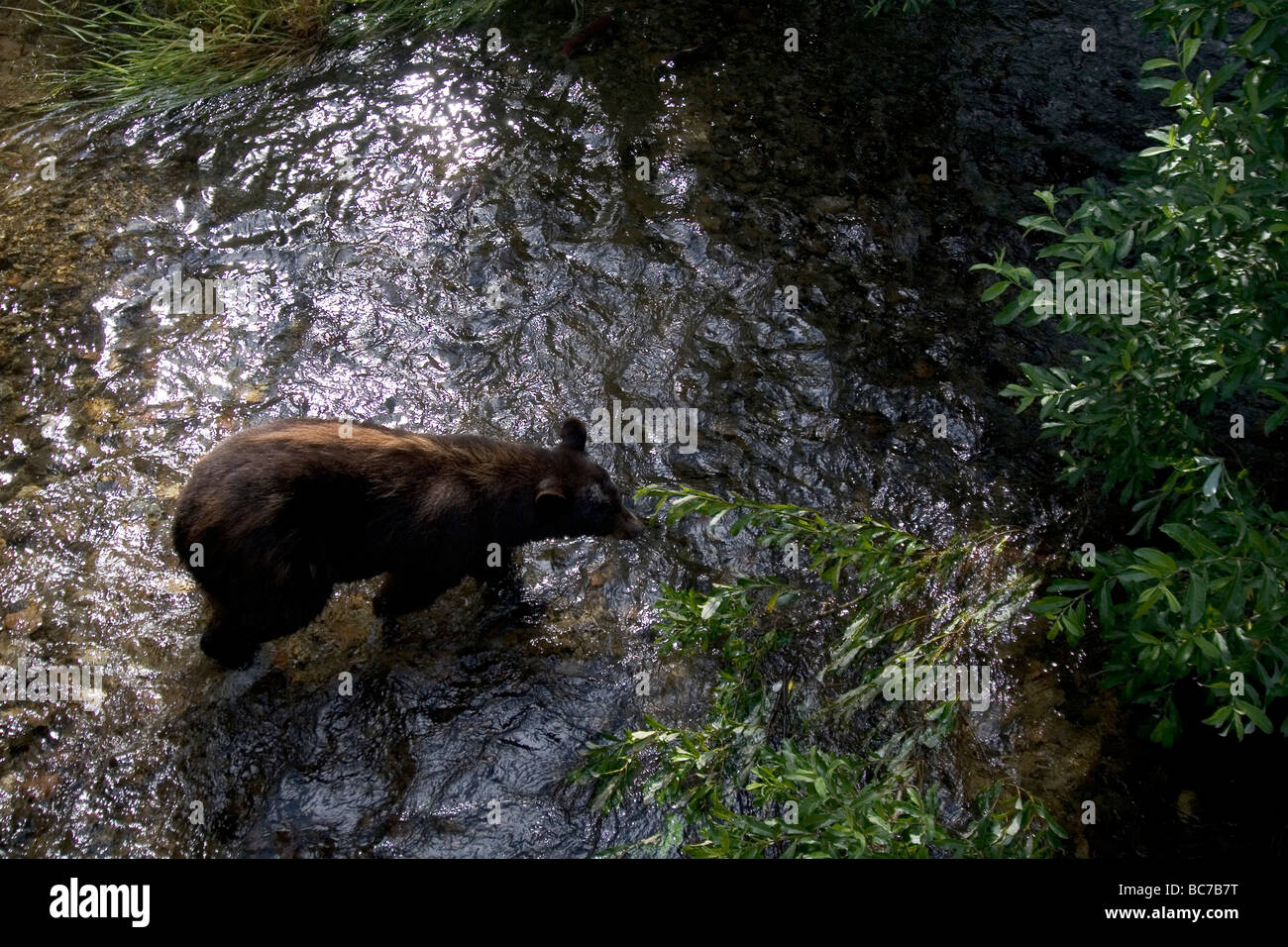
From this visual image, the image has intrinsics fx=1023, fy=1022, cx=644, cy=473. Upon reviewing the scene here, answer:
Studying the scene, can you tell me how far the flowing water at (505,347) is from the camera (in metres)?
5.12

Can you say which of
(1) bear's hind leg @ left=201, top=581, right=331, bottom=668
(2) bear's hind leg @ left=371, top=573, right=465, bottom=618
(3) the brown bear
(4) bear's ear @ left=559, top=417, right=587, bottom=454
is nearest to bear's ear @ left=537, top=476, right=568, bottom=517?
(3) the brown bear

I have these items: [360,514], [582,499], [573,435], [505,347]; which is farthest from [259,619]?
[505,347]

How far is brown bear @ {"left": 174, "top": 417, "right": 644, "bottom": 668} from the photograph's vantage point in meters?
4.81

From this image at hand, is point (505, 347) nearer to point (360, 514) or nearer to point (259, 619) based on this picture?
point (360, 514)

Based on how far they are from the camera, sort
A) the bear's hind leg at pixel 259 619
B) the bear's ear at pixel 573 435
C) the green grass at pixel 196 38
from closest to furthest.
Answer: the bear's hind leg at pixel 259 619 < the bear's ear at pixel 573 435 < the green grass at pixel 196 38

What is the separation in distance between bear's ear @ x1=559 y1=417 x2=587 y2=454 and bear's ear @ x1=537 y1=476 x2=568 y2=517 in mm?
412

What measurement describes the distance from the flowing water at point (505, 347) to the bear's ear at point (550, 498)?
621mm

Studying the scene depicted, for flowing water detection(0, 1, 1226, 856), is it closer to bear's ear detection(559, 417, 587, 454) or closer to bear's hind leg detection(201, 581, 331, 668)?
bear's hind leg detection(201, 581, 331, 668)

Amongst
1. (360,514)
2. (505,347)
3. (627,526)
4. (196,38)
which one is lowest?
(627,526)

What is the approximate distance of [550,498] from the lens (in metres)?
5.34

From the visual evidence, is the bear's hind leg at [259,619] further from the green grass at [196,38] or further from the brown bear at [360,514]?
the green grass at [196,38]

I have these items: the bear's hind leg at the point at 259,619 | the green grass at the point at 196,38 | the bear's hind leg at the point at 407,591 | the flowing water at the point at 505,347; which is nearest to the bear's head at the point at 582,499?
the flowing water at the point at 505,347

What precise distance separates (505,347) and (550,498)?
2.00 m

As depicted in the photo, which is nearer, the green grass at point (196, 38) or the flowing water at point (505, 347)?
the flowing water at point (505, 347)
